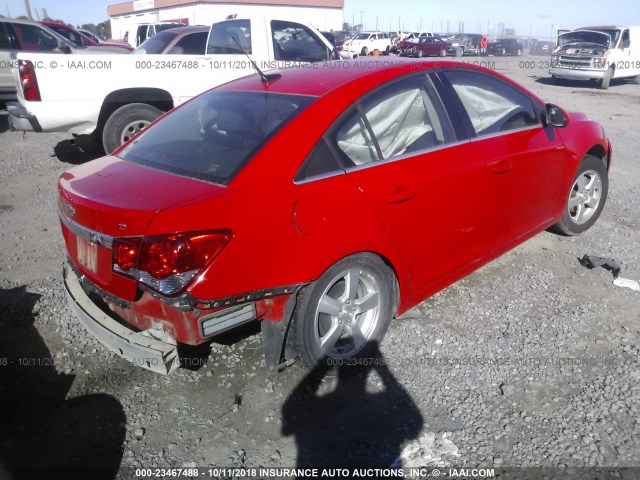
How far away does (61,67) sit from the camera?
690cm

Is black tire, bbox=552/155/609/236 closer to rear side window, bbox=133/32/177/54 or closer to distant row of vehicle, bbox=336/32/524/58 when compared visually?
rear side window, bbox=133/32/177/54

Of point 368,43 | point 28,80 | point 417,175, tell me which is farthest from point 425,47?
point 417,175

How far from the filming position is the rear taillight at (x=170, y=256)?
95.0 inches

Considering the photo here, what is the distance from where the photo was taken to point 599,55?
18.5 m

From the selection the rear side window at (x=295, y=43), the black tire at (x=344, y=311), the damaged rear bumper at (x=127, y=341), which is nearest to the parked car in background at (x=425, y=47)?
the rear side window at (x=295, y=43)

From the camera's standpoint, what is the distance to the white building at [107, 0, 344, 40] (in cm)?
5003

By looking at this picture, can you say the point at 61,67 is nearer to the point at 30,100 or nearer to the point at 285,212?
the point at 30,100

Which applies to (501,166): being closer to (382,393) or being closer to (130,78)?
(382,393)

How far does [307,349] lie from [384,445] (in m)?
0.62

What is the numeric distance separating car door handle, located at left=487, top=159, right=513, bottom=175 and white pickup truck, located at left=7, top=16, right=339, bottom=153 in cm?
391

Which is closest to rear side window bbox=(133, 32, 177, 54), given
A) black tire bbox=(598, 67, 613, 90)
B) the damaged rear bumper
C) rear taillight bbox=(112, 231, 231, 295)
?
the damaged rear bumper

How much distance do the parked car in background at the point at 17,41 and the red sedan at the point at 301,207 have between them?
30.3ft

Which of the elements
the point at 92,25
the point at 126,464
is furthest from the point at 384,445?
the point at 92,25

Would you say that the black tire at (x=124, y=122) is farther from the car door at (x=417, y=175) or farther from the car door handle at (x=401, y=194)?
the car door handle at (x=401, y=194)
